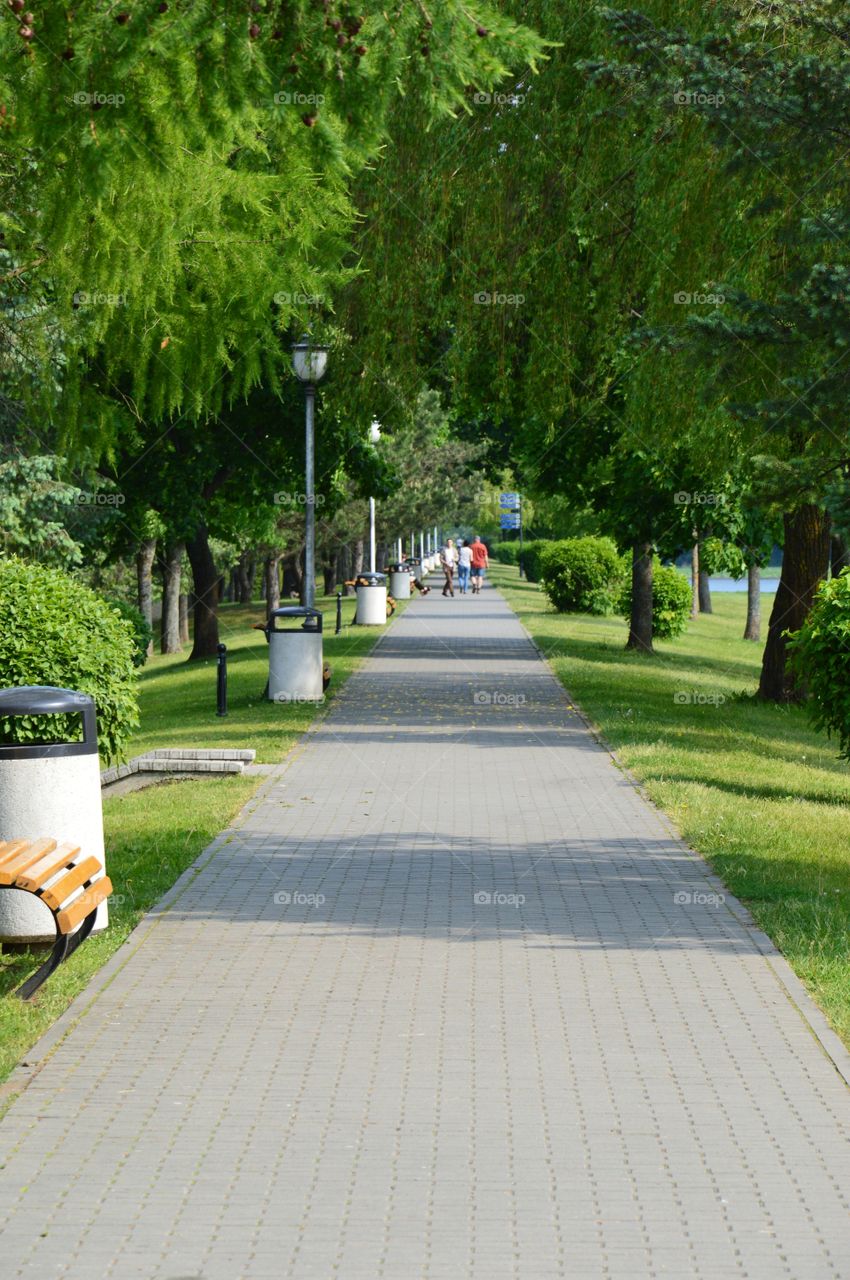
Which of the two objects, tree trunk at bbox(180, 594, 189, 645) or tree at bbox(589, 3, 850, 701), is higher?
tree at bbox(589, 3, 850, 701)

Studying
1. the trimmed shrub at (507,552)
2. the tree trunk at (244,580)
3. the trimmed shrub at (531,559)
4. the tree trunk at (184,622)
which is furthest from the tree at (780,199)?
the trimmed shrub at (507,552)

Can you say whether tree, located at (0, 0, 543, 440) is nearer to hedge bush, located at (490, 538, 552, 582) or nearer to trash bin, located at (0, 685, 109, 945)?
trash bin, located at (0, 685, 109, 945)

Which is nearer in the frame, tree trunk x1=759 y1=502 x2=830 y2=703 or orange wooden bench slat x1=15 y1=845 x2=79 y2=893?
orange wooden bench slat x1=15 y1=845 x2=79 y2=893

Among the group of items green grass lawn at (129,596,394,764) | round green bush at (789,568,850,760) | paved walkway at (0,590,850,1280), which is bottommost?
green grass lawn at (129,596,394,764)

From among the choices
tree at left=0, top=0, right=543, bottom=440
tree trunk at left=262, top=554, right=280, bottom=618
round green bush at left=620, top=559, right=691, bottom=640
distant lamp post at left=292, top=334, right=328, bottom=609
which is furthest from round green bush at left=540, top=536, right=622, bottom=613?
tree at left=0, top=0, right=543, bottom=440

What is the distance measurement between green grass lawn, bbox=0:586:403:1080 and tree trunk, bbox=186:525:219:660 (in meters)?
4.95

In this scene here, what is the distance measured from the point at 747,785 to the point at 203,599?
822 inches

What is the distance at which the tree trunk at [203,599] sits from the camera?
1326 inches

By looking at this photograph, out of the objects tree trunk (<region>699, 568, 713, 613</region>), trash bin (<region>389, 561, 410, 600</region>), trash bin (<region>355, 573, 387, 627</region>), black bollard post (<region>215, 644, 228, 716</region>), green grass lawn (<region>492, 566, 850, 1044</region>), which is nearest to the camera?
green grass lawn (<region>492, 566, 850, 1044</region>)

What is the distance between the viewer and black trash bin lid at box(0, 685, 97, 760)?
7.88 meters

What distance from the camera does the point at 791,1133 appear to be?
5.50 m

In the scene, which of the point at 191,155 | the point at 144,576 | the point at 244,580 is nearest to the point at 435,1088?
the point at 191,155

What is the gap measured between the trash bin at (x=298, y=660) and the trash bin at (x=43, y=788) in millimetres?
12191

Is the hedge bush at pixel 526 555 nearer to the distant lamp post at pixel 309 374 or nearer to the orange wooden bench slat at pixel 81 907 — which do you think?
the distant lamp post at pixel 309 374
